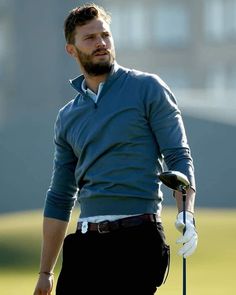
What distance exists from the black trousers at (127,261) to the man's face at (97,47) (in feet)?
2.25

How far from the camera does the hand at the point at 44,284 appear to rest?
5.42 m

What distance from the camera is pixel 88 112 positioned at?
521 cm

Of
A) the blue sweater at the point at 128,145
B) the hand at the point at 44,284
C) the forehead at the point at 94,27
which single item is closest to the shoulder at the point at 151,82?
the blue sweater at the point at 128,145

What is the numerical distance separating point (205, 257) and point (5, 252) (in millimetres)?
2574

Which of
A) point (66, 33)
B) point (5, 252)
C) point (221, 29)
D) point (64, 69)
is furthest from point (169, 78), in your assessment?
point (66, 33)

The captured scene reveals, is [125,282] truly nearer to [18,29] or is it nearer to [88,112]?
[88,112]

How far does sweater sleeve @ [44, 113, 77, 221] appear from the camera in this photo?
5418mm

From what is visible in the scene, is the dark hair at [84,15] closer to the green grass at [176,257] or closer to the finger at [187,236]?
the finger at [187,236]

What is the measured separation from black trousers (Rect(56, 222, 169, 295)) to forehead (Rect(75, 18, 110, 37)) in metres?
0.83

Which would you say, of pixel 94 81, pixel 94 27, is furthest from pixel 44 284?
pixel 94 27

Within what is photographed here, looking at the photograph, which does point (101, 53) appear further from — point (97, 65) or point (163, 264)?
point (163, 264)

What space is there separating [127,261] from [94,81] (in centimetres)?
79

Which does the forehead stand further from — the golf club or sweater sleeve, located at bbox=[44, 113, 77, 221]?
the golf club

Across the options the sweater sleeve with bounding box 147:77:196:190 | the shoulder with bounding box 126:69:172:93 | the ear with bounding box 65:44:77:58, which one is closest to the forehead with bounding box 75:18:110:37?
the ear with bounding box 65:44:77:58
